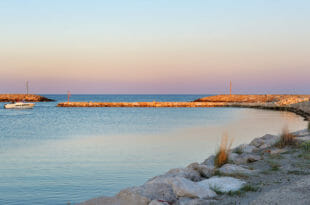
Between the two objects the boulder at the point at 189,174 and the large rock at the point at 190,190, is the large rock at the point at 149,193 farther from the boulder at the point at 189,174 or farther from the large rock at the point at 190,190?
the boulder at the point at 189,174

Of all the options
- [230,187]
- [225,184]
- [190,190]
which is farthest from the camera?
[225,184]

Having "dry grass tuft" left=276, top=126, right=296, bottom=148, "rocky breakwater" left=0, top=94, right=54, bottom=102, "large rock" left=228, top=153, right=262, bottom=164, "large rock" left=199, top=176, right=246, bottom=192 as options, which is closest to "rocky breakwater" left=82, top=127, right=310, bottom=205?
"large rock" left=199, top=176, right=246, bottom=192

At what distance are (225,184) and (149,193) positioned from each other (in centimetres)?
155

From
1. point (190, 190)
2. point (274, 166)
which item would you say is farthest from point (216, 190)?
point (274, 166)

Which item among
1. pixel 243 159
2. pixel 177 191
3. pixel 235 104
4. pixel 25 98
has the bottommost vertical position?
pixel 235 104

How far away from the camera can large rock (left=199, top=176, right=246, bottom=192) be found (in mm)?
6918

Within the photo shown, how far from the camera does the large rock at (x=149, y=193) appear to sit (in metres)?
6.52

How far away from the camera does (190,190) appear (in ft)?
21.3

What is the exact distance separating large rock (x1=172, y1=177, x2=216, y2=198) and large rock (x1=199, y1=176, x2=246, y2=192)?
40cm

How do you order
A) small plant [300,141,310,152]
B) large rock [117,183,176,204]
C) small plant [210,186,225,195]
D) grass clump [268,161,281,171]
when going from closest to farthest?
1. large rock [117,183,176,204]
2. small plant [210,186,225,195]
3. grass clump [268,161,281,171]
4. small plant [300,141,310,152]

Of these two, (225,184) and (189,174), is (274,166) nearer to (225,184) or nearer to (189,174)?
(189,174)

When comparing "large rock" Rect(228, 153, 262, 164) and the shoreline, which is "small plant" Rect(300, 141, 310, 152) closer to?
the shoreline

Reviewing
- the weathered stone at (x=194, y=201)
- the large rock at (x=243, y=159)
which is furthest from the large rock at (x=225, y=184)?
the large rock at (x=243, y=159)

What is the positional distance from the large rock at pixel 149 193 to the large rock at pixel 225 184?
0.79 metres
